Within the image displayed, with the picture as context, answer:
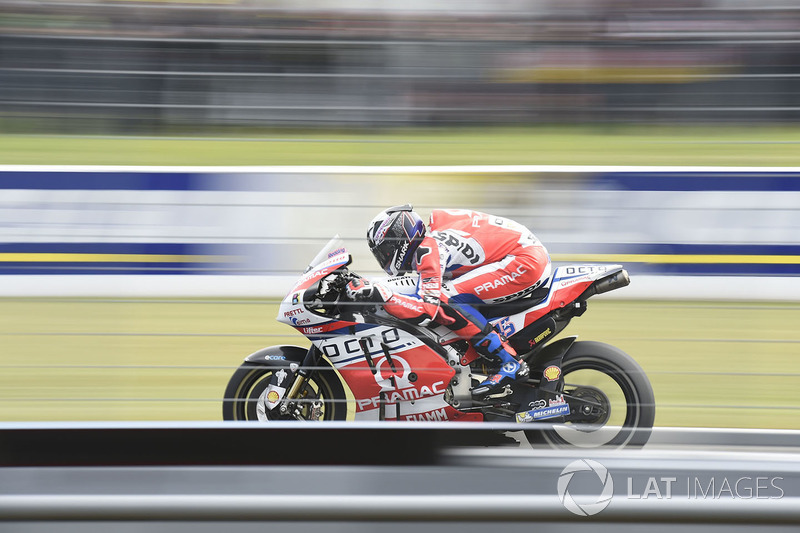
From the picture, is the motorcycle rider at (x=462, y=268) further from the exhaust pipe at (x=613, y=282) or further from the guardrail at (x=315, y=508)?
the guardrail at (x=315, y=508)

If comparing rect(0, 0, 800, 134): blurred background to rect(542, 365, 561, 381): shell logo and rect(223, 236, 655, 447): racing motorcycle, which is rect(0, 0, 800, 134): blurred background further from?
rect(542, 365, 561, 381): shell logo

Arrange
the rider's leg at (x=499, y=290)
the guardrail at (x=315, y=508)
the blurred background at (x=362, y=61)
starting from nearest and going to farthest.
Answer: the guardrail at (x=315, y=508), the rider's leg at (x=499, y=290), the blurred background at (x=362, y=61)

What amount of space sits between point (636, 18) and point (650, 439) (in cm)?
212

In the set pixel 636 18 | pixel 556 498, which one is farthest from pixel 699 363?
pixel 636 18

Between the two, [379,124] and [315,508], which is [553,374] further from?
[315,508]

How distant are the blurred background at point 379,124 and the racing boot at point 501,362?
265 millimetres

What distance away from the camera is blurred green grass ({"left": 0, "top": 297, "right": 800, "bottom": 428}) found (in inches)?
77.7

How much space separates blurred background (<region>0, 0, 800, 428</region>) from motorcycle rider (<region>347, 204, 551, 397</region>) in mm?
107

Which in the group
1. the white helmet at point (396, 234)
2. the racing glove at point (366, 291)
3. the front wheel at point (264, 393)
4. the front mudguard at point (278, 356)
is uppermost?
the white helmet at point (396, 234)

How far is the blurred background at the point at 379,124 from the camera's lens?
263 centimetres

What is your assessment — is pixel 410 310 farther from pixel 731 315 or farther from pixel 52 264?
pixel 52 264

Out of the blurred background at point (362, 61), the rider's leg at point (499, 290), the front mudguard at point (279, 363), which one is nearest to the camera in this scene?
the front mudguard at point (279, 363)

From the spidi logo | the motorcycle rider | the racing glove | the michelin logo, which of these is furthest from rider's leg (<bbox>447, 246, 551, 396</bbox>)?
Answer: the spidi logo

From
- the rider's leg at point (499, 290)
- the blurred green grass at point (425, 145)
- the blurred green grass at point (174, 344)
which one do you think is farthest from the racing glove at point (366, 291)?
the blurred green grass at point (425, 145)
